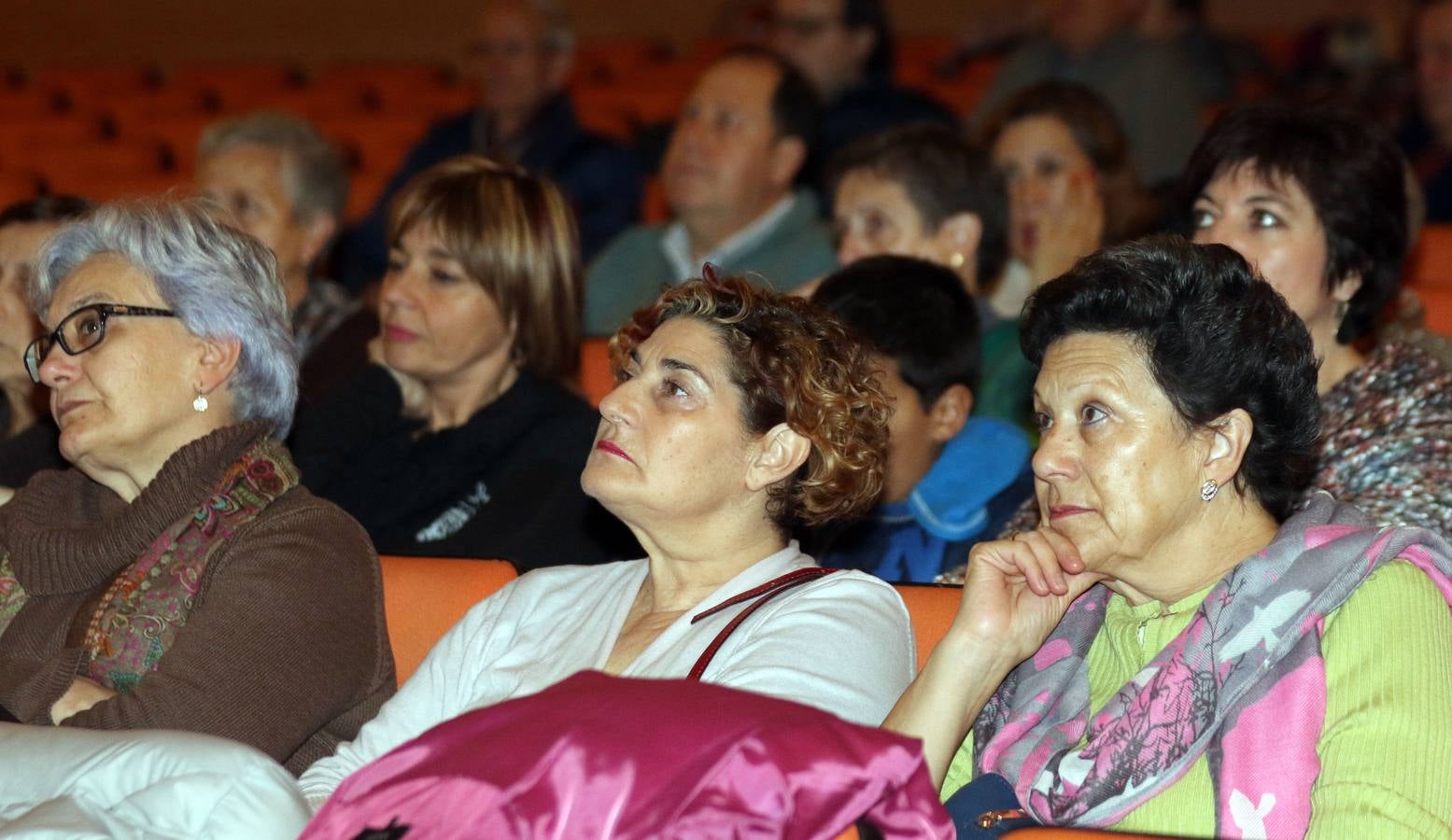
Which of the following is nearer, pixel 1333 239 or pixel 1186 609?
pixel 1186 609

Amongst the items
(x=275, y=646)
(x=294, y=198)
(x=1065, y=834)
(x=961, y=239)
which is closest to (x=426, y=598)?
(x=275, y=646)

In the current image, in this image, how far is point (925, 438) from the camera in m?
2.63

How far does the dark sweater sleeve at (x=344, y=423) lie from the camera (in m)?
2.93

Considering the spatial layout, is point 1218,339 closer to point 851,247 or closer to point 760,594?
point 760,594

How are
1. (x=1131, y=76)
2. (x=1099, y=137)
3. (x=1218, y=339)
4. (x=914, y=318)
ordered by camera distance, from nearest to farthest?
(x=1218, y=339) → (x=914, y=318) → (x=1099, y=137) → (x=1131, y=76)

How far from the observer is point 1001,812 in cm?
168

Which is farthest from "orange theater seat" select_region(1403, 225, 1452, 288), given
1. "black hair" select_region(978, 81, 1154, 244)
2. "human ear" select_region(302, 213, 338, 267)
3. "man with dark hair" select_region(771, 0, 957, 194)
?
"human ear" select_region(302, 213, 338, 267)

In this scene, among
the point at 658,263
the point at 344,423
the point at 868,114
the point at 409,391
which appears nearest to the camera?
the point at 344,423

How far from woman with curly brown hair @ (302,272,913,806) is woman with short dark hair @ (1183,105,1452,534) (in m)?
0.71

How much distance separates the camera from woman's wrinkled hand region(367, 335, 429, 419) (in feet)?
10.3

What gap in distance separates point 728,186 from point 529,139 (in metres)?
1.22

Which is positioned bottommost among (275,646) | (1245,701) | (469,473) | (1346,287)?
(469,473)

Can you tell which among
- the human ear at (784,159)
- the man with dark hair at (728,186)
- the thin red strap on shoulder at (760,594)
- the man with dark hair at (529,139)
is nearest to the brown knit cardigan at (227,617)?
the thin red strap on shoulder at (760,594)

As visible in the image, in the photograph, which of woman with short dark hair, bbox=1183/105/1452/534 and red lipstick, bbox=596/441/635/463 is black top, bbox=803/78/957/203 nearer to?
woman with short dark hair, bbox=1183/105/1452/534
